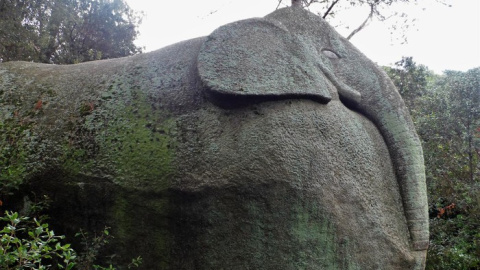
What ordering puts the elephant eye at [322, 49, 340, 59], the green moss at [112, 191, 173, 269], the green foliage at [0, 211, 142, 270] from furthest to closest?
the elephant eye at [322, 49, 340, 59] → the green moss at [112, 191, 173, 269] → the green foliage at [0, 211, 142, 270]

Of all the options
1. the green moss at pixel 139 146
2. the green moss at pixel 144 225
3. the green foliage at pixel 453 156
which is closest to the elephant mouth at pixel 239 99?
the green moss at pixel 139 146

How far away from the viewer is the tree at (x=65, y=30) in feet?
33.9

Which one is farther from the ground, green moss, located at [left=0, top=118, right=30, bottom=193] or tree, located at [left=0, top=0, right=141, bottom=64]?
tree, located at [left=0, top=0, right=141, bottom=64]

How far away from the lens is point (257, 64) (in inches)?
110

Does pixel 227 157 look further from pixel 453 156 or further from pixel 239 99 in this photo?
pixel 453 156

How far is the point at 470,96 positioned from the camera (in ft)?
25.1

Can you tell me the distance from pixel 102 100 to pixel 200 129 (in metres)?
0.77

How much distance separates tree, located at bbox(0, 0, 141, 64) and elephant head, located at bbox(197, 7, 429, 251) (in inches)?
302

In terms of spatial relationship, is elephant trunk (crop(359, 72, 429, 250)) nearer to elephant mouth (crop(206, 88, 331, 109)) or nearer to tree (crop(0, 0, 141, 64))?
elephant mouth (crop(206, 88, 331, 109))

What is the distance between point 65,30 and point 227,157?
12396 mm

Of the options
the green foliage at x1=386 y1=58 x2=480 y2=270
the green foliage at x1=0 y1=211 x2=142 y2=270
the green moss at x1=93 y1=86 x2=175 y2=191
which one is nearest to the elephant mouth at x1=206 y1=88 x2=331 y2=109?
the green moss at x1=93 y1=86 x2=175 y2=191

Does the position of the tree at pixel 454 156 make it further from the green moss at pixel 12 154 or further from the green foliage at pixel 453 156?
the green moss at pixel 12 154

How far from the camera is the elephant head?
2719 mm

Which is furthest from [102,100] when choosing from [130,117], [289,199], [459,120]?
[459,120]
